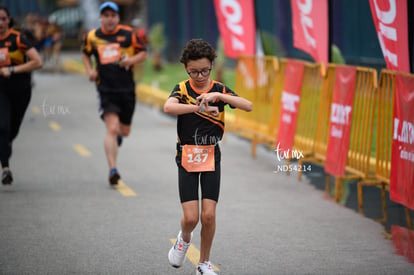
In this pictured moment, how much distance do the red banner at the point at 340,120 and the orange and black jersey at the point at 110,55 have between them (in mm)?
2526

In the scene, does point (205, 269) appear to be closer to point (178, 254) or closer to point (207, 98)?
point (178, 254)

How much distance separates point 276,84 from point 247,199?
11.0 ft

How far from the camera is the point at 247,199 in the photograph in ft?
32.7

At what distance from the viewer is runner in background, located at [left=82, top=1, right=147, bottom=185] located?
10.8 m

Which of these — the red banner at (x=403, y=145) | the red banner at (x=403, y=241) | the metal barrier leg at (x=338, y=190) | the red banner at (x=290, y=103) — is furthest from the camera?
the red banner at (x=290, y=103)

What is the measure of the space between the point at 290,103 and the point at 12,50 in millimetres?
3864

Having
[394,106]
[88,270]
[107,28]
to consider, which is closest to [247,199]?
[394,106]

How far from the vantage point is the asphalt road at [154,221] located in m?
6.96

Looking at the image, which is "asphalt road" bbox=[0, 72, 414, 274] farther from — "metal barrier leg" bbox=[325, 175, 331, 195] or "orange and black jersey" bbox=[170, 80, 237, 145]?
"orange and black jersey" bbox=[170, 80, 237, 145]

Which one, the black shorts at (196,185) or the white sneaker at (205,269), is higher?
the black shorts at (196,185)

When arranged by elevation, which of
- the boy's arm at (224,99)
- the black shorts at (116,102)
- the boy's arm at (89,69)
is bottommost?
the black shorts at (116,102)

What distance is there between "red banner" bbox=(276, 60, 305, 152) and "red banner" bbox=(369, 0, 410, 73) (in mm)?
2376

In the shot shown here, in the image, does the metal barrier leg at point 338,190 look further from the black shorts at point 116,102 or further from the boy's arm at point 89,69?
the boy's arm at point 89,69

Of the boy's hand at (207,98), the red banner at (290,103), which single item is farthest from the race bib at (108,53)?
the boy's hand at (207,98)
